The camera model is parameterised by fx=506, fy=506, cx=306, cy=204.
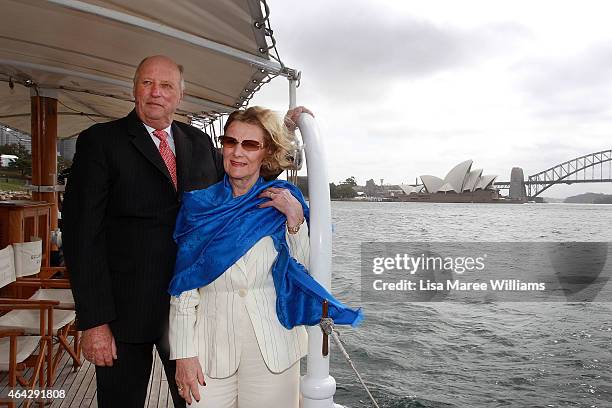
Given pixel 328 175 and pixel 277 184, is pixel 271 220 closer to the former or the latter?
pixel 277 184

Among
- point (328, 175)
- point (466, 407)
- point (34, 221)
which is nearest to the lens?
point (328, 175)

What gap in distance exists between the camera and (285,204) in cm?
148

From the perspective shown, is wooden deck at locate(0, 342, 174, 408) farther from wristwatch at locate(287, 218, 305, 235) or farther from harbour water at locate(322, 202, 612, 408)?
harbour water at locate(322, 202, 612, 408)

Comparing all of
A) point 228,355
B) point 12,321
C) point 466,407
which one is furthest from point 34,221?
point 466,407

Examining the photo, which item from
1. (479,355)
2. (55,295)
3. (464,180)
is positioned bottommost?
(479,355)

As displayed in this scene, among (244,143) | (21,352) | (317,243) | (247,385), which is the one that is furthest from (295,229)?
(21,352)

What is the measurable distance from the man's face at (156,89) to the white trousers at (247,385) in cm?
73

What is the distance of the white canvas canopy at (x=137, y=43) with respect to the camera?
245 cm

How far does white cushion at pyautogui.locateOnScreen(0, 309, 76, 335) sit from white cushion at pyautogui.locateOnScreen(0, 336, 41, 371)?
0.14m

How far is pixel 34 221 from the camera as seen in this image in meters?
4.73

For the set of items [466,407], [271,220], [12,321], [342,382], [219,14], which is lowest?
[466,407]

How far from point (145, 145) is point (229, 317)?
2.06 feet

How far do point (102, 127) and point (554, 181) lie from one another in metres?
82.8

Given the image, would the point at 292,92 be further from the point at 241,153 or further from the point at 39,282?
the point at 39,282
